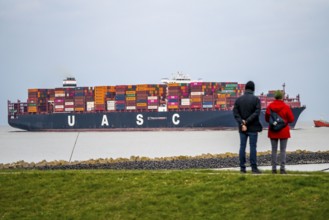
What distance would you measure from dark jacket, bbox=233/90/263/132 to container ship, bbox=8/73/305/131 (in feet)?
251

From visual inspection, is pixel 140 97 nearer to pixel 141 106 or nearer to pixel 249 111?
pixel 141 106

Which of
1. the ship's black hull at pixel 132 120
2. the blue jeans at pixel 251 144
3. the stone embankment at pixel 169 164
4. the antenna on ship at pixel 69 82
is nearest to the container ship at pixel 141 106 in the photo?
the ship's black hull at pixel 132 120

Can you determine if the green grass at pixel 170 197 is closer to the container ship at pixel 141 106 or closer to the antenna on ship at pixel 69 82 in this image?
the container ship at pixel 141 106

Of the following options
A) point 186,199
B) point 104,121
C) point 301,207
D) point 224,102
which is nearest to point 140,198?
point 186,199

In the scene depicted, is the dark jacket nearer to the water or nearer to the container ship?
the water

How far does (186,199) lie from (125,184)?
5.82 ft

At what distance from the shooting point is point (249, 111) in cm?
1422

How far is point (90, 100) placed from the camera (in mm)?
100125

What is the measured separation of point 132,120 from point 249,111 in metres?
83.0

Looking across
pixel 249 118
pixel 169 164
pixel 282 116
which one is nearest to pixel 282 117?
pixel 282 116

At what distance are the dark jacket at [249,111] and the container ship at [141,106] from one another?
251 feet

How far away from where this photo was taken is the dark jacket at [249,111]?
14.1 meters

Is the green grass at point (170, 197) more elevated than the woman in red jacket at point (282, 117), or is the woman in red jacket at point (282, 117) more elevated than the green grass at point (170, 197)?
the woman in red jacket at point (282, 117)

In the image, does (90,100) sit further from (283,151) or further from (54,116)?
(283,151)
